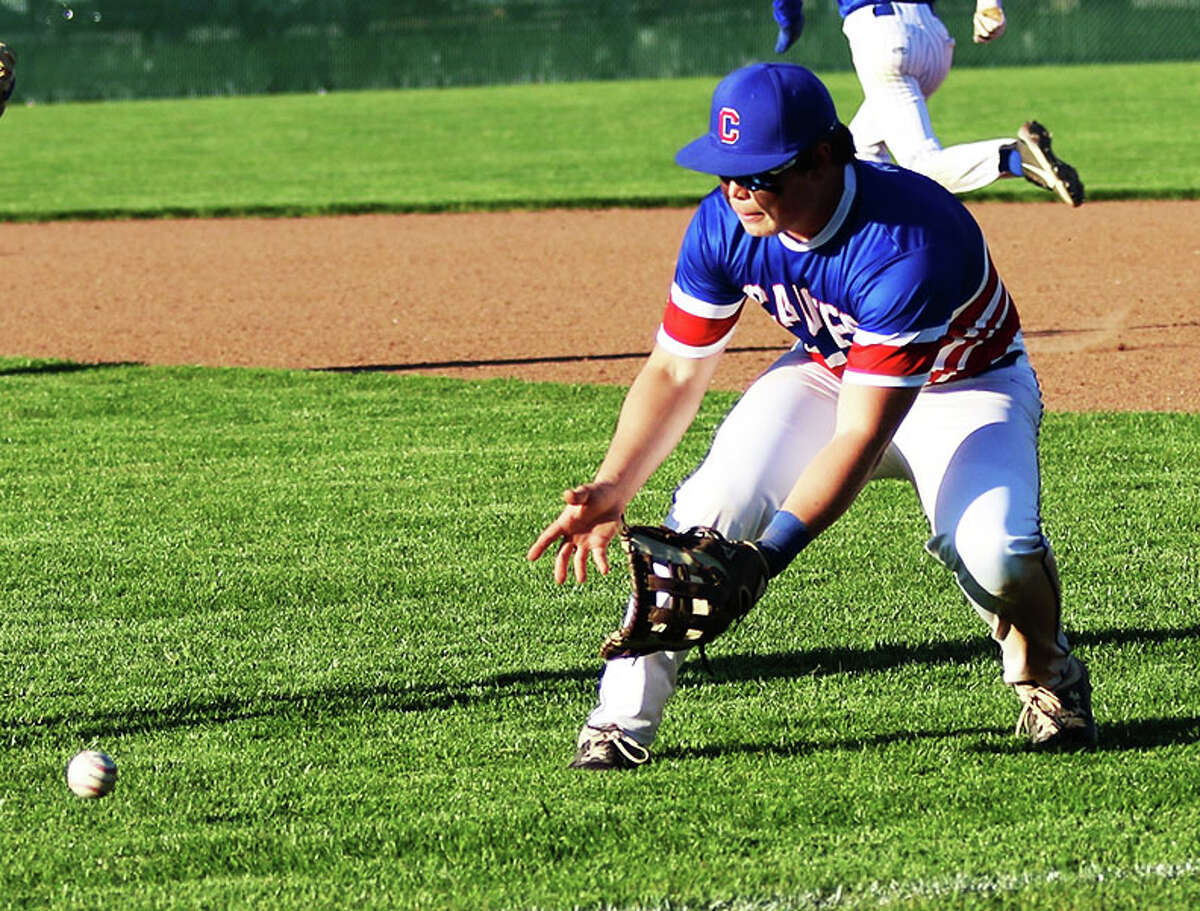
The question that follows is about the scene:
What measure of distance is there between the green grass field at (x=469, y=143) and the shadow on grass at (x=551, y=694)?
41.7 ft

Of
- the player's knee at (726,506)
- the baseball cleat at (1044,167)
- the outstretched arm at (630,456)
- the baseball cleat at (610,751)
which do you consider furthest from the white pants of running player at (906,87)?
the baseball cleat at (610,751)

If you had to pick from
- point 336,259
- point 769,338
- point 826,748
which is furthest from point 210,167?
point 826,748

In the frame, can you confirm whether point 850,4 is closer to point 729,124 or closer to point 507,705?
point 507,705

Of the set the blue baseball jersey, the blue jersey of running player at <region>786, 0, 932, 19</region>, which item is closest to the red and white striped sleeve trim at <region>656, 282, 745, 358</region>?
the blue jersey of running player at <region>786, 0, 932, 19</region>

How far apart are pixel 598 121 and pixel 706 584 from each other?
2426cm

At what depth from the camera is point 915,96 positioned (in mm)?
8570

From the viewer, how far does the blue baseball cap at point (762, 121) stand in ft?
13.2

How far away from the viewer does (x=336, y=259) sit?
15.7 metres

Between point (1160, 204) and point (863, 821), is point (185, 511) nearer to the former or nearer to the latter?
point (863, 821)

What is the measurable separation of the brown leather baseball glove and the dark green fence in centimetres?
3171

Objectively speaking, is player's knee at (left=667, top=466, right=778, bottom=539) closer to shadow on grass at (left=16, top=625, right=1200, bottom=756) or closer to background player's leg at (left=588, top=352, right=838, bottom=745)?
background player's leg at (left=588, top=352, right=838, bottom=745)

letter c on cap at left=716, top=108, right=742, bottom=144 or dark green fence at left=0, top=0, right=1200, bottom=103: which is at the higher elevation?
letter c on cap at left=716, top=108, right=742, bottom=144

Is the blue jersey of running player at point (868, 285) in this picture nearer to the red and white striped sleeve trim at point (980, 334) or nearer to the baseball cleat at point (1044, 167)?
the red and white striped sleeve trim at point (980, 334)

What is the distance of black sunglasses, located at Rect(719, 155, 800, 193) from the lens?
158 inches
